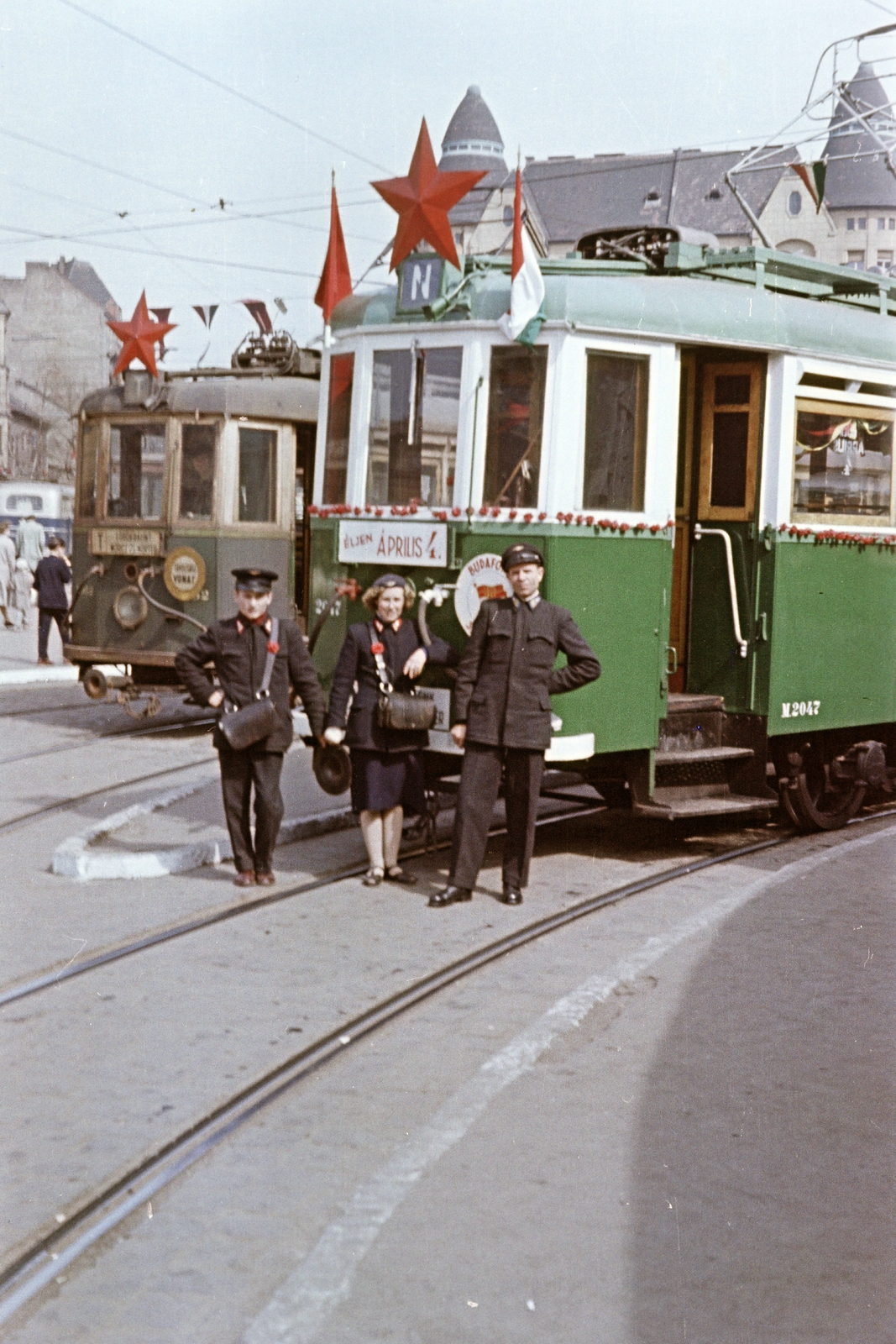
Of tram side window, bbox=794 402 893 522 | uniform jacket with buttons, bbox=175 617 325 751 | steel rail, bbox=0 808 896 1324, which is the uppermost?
tram side window, bbox=794 402 893 522

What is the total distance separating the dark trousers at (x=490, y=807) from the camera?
28.1 ft

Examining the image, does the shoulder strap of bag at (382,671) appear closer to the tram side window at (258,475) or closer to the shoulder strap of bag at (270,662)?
the shoulder strap of bag at (270,662)

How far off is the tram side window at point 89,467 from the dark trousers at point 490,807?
26.6 feet

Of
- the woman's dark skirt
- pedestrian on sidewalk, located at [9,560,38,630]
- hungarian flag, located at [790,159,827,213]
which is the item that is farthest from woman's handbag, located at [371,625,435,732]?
pedestrian on sidewalk, located at [9,560,38,630]

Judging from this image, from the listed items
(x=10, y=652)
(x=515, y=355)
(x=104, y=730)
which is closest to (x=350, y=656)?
(x=515, y=355)

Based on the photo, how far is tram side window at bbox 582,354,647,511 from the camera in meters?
9.15

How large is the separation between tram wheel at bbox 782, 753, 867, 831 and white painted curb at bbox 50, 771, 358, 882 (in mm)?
2824

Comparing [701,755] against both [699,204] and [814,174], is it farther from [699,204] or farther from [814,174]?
[699,204]

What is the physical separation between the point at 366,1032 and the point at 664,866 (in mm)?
3824

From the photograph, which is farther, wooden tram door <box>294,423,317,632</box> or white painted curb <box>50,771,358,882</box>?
wooden tram door <box>294,423,317,632</box>

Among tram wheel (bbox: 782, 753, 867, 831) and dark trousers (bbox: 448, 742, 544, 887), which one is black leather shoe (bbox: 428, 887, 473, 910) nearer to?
dark trousers (bbox: 448, 742, 544, 887)

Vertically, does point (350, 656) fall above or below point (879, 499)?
below

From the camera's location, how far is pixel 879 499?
10.7 metres

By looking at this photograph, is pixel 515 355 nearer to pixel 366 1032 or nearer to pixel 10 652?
pixel 366 1032
